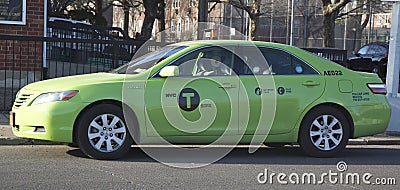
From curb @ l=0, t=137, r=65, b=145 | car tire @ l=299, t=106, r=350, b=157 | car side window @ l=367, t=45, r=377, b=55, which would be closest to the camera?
car tire @ l=299, t=106, r=350, b=157

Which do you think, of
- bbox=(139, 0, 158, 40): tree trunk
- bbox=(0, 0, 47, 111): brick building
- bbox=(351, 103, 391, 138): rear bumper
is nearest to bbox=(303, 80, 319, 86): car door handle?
bbox=(351, 103, 391, 138): rear bumper

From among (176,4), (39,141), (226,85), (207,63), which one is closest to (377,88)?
(226,85)

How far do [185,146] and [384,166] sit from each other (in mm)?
2915

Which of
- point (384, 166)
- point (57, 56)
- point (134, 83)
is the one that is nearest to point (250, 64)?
point (134, 83)

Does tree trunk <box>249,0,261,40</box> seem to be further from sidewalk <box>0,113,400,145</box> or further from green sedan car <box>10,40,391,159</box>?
green sedan car <box>10,40,391,159</box>

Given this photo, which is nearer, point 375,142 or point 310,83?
point 310,83

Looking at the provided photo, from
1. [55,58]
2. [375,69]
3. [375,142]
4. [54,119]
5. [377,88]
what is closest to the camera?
[54,119]

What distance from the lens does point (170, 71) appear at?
7.62 meters

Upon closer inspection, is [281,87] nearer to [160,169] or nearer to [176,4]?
[160,169]

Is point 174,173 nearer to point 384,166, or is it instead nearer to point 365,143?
point 384,166

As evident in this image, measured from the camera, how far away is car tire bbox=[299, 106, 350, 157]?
8.15m

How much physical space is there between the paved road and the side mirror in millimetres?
1149

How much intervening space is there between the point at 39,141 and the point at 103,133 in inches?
74.1

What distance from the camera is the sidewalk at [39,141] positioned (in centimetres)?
889
